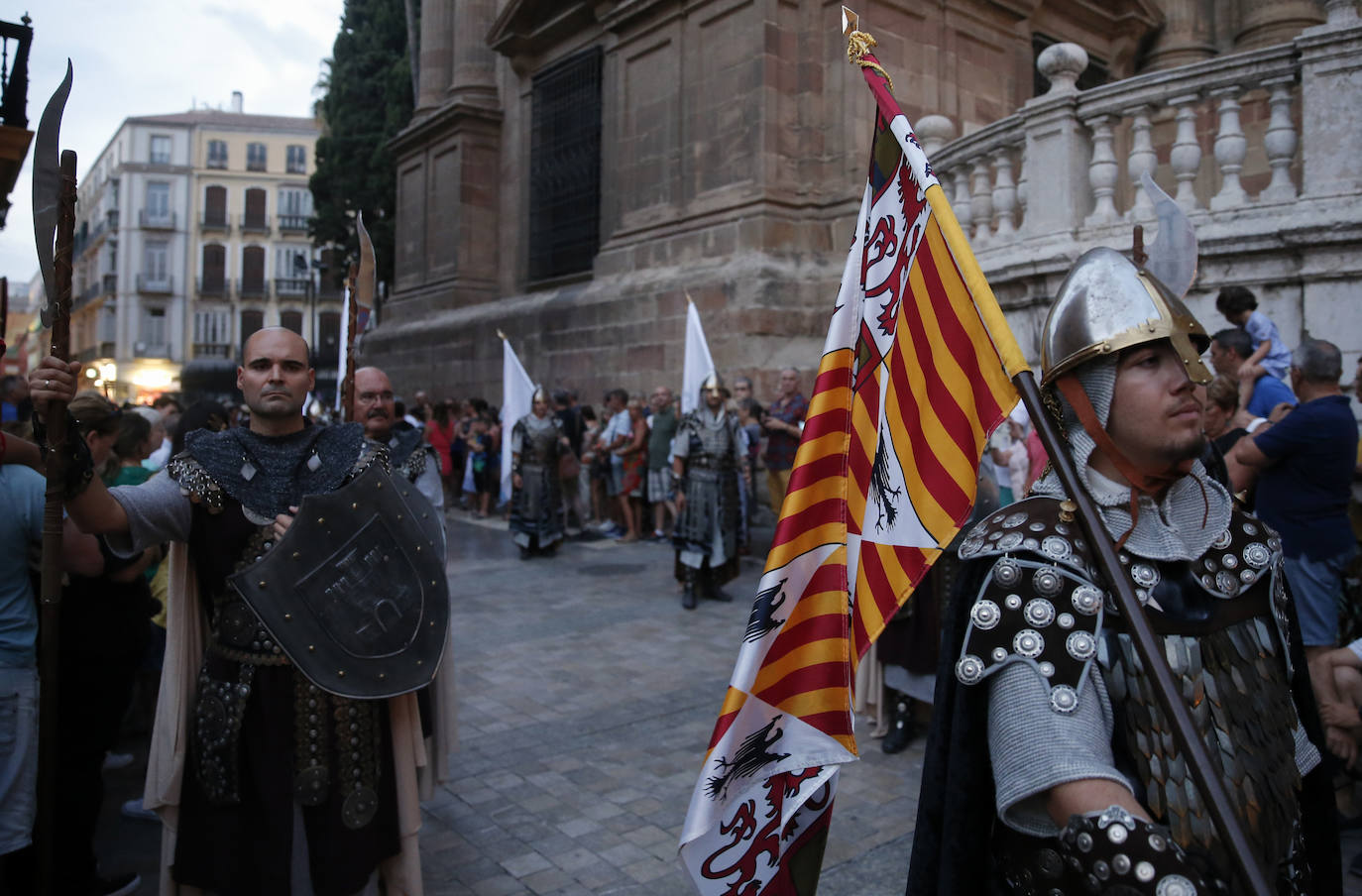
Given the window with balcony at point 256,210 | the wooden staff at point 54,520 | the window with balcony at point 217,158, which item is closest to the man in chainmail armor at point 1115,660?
the wooden staff at point 54,520

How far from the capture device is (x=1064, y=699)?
5.07ft

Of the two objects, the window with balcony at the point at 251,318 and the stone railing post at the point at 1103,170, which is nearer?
the stone railing post at the point at 1103,170

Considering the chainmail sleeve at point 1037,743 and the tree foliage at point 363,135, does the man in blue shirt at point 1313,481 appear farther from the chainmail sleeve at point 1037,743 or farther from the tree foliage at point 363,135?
the tree foliage at point 363,135

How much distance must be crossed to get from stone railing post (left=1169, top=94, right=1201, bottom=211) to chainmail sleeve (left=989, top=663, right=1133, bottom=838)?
21.3ft

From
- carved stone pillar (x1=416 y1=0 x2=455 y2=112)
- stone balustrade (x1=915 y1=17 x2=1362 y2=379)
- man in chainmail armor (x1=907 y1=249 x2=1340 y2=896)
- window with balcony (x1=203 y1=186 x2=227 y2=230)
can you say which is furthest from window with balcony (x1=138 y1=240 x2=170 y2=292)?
man in chainmail armor (x1=907 y1=249 x2=1340 y2=896)

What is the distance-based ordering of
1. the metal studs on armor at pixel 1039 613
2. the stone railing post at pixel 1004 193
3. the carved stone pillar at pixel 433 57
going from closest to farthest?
the metal studs on armor at pixel 1039 613
the stone railing post at pixel 1004 193
the carved stone pillar at pixel 433 57

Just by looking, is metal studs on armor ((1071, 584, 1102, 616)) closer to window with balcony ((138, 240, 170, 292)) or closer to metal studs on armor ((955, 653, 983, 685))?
metal studs on armor ((955, 653, 983, 685))

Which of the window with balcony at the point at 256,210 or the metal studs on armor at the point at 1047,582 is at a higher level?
the window with balcony at the point at 256,210

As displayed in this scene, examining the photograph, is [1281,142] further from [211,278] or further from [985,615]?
[211,278]

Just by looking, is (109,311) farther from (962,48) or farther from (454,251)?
(962,48)

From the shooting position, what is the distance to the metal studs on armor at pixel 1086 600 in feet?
5.26

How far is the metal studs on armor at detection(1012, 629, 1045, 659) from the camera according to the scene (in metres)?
1.60

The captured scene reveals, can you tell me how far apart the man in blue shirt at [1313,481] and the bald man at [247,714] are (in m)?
3.67

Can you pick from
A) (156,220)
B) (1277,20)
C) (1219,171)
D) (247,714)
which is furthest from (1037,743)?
(156,220)
